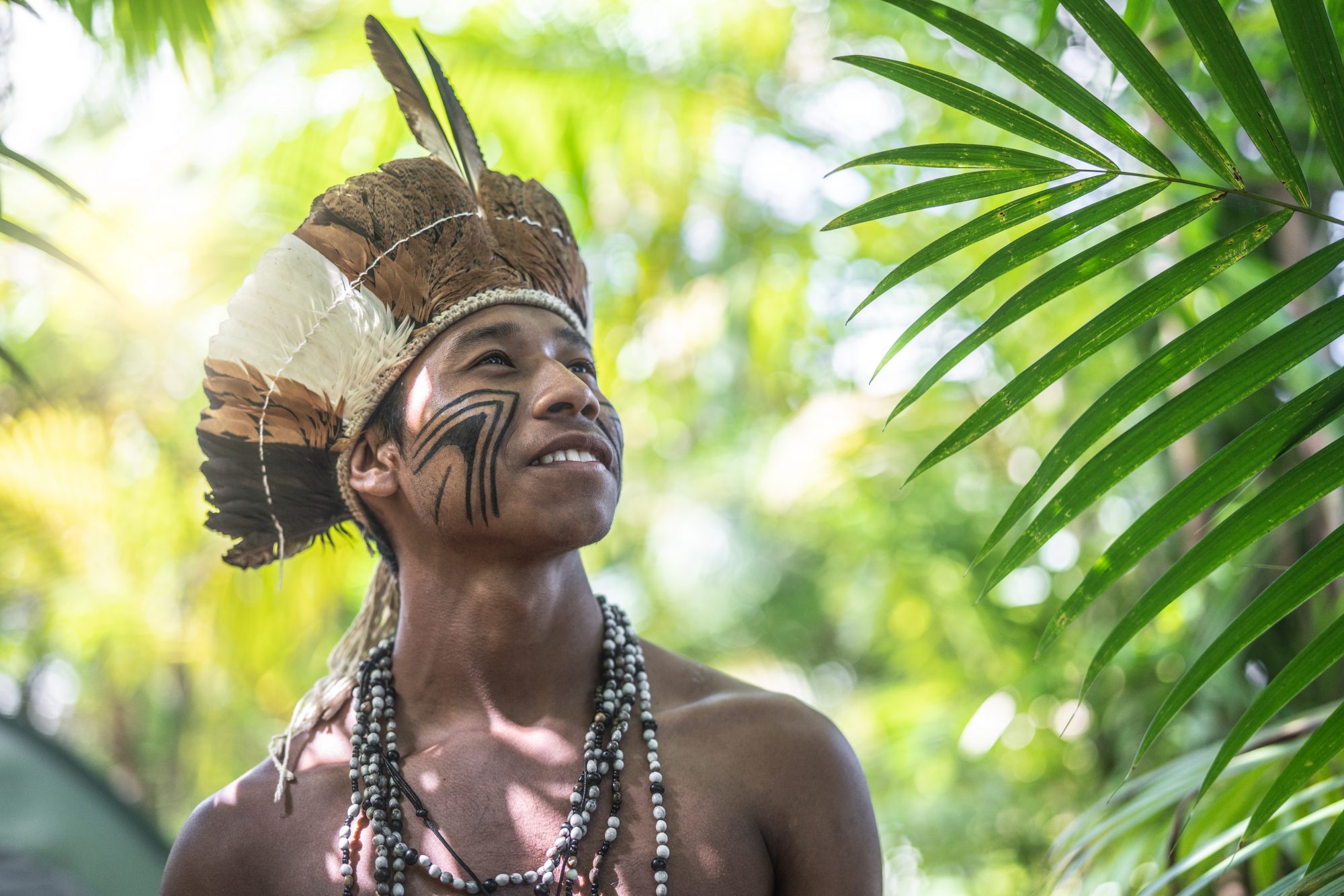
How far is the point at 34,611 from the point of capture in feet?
24.2

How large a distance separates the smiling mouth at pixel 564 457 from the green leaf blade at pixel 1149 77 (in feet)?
2.79

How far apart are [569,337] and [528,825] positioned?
2.41 feet

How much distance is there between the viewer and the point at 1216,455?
3.72ft

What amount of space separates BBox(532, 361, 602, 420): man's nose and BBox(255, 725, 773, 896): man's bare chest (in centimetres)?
49

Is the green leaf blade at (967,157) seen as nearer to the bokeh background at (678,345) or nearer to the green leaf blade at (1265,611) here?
the green leaf blade at (1265,611)

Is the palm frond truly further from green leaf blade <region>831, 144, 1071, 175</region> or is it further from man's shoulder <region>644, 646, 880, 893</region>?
man's shoulder <region>644, 646, 880, 893</region>

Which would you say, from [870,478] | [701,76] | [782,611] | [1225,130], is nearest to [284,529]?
[1225,130]

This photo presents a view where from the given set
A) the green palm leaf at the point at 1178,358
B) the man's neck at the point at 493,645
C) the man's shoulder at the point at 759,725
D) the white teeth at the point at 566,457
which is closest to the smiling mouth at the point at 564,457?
the white teeth at the point at 566,457

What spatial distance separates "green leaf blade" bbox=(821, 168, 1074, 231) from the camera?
3.96ft

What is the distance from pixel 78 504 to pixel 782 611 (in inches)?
287

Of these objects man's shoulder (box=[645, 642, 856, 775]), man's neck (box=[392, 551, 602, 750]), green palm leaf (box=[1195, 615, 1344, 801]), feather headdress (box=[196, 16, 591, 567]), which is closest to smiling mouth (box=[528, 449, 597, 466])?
man's neck (box=[392, 551, 602, 750])

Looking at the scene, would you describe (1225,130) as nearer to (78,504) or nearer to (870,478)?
(870,478)

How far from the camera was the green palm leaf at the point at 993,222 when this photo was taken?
1.19 metres

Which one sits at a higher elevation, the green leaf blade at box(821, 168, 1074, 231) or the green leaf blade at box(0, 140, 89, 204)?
the green leaf blade at box(0, 140, 89, 204)
